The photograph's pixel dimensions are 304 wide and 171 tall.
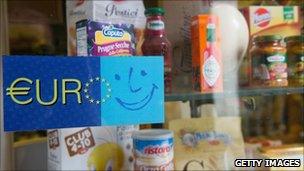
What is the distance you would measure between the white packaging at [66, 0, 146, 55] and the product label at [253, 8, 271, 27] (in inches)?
11.7

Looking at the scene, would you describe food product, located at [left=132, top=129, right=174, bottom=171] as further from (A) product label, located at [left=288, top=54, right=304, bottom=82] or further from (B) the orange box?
(A) product label, located at [left=288, top=54, right=304, bottom=82]

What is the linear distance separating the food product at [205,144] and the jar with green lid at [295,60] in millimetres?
204

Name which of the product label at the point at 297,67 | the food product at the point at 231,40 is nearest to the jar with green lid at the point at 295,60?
the product label at the point at 297,67

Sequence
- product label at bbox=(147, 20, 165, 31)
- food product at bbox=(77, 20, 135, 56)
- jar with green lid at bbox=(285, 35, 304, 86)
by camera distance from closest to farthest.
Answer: food product at bbox=(77, 20, 135, 56) < product label at bbox=(147, 20, 165, 31) < jar with green lid at bbox=(285, 35, 304, 86)

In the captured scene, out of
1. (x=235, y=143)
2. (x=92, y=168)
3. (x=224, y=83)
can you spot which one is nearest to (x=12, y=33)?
(x=92, y=168)

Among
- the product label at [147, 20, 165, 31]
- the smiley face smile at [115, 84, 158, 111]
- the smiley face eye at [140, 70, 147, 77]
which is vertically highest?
the product label at [147, 20, 165, 31]

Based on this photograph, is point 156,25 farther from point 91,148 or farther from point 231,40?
point 91,148

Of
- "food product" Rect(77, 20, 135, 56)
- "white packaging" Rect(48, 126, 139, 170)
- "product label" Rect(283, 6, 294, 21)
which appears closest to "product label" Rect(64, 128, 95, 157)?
"white packaging" Rect(48, 126, 139, 170)

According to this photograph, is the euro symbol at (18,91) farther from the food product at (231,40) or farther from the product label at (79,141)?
the food product at (231,40)

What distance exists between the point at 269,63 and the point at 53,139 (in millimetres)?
523

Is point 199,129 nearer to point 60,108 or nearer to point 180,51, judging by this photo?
point 180,51

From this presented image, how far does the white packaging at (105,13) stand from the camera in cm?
75

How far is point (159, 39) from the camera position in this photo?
28.3 inches

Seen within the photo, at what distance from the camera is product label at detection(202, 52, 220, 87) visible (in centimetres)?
74
